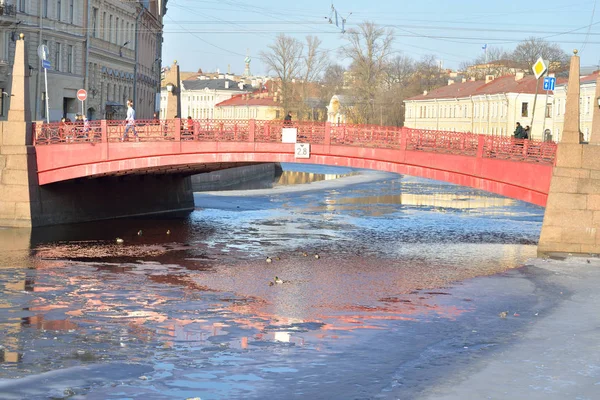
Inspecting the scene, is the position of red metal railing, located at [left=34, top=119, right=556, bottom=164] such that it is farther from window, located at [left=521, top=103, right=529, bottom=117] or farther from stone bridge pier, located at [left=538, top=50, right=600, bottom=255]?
window, located at [left=521, top=103, right=529, bottom=117]

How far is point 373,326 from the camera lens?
63.8 feet

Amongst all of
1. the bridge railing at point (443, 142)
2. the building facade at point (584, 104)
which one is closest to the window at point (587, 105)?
the building facade at point (584, 104)

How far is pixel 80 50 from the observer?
53.6m

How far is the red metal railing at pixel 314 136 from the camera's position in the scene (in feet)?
98.5

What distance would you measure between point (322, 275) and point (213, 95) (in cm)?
15912

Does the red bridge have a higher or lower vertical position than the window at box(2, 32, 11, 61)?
lower

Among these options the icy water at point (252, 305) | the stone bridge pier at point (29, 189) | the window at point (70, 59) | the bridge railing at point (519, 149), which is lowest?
the icy water at point (252, 305)

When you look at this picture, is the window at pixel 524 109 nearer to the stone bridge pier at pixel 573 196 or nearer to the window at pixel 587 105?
the window at pixel 587 105

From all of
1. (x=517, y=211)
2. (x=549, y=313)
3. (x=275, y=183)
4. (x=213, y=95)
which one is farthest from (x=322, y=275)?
(x=213, y=95)

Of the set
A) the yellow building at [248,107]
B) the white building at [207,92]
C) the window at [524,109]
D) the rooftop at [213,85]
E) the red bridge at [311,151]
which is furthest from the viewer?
the rooftop at [213,85]

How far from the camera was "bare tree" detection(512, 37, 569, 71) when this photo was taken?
94994 millimetres

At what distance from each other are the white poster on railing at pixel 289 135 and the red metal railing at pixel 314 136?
0.57ft

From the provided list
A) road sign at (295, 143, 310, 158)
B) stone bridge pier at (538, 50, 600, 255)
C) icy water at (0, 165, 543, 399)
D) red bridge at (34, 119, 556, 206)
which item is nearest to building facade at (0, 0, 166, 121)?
red bridge at (34, 119, 556, 206)

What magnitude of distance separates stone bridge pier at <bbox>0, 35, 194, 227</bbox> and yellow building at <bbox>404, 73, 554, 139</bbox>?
43.6 m
